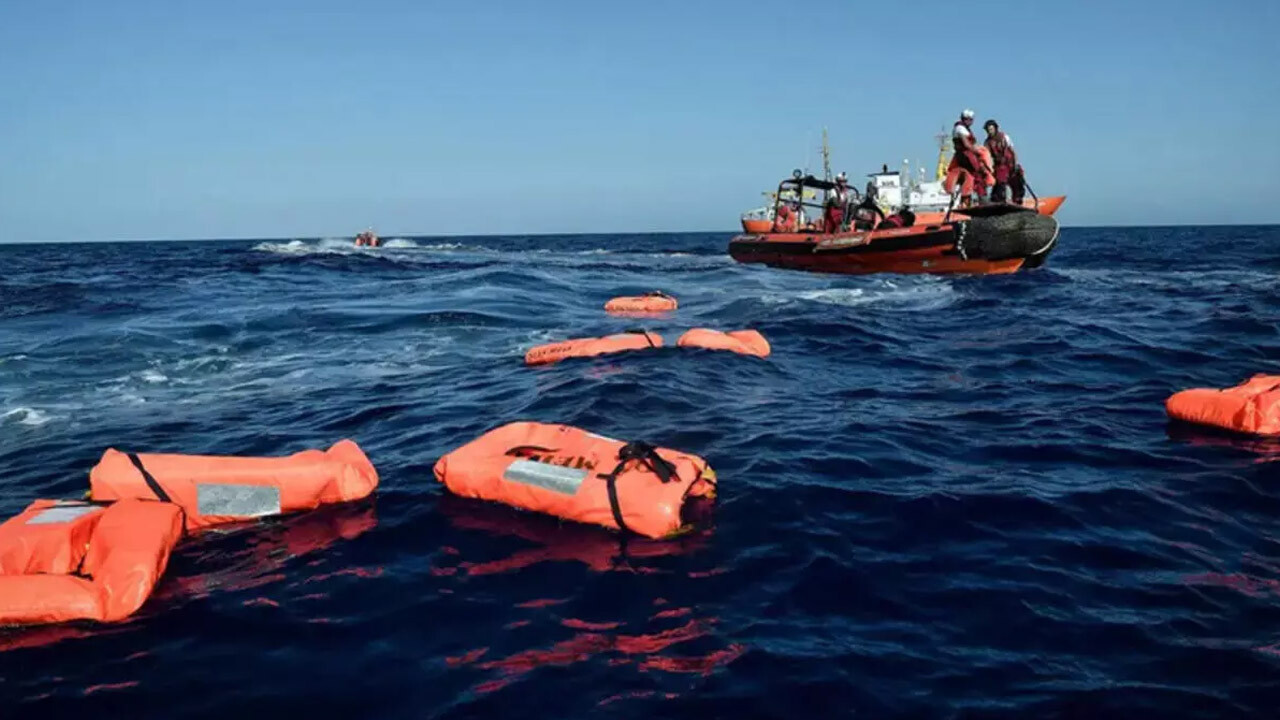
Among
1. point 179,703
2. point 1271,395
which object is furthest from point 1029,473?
point 179,703

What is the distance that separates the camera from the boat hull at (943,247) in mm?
22953

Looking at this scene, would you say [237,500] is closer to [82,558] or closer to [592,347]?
[82,558]

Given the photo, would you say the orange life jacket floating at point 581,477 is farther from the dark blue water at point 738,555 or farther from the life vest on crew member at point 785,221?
the life vest on crew member at point 785,221

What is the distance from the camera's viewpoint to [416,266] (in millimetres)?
39531

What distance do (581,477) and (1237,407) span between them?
22.2ft

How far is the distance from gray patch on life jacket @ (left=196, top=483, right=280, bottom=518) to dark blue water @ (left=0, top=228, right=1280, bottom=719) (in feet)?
0.55

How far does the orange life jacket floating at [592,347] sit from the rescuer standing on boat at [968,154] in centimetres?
1103

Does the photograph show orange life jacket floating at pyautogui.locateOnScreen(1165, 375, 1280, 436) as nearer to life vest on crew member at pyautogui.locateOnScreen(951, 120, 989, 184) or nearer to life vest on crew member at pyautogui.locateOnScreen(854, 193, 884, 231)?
life vest on crew member at pyautogui.locateOnScreen(951, 120, 989, 184)

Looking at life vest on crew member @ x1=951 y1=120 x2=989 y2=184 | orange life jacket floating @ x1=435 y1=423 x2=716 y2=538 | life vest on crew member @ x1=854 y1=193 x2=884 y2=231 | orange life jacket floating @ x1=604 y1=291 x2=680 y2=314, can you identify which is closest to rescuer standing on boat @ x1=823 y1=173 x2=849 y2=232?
life vest on crew member @ x1=854 y1=193 x2=884 y2=231

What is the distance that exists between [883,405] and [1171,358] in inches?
228

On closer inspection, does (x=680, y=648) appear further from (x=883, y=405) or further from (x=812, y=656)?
(x=883, y=405)

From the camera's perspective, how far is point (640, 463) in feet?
20.4

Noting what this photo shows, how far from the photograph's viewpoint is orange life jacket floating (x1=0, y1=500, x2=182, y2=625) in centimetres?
485

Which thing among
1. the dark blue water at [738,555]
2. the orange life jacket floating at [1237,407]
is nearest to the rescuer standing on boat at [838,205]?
the dark blue water at [738,555]
